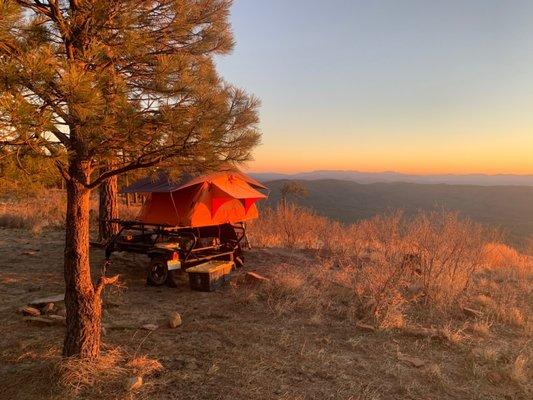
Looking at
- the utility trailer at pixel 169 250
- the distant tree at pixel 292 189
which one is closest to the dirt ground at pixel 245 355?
the utility trailer at pixel 169 250

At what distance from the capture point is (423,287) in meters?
7.20

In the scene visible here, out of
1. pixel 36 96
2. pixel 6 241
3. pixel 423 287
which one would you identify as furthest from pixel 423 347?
pixel 6 241

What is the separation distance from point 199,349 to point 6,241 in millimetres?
7699

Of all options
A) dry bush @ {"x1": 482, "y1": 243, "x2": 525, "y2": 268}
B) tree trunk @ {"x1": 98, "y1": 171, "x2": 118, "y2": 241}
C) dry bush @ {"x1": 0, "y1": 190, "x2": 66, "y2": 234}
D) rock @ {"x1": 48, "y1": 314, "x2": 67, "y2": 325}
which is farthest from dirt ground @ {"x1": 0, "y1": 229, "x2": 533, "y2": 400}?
dry bush @ {"x1": 0, "y1": 190, "x2": 66, "y2": 234}

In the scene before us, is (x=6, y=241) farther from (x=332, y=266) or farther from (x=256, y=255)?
(x=332, y=266)

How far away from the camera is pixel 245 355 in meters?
4.46

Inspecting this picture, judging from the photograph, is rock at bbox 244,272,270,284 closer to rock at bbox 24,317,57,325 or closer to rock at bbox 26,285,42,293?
rock at bbox 24,317,57,325

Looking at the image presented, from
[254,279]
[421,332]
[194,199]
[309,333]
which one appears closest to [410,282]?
[421,332]

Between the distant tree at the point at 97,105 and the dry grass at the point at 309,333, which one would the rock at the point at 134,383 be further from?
the distant tree at the point at 97,105

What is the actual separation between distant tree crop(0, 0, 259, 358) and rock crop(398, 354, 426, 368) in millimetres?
2916

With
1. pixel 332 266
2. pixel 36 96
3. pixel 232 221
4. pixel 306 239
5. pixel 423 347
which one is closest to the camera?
pixel 36 96

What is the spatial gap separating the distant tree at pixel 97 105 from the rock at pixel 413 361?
292 centimetres

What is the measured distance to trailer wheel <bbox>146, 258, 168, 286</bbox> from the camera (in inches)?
283

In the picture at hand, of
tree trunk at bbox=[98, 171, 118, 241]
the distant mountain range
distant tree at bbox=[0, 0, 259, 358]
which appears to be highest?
distant tree at bbox=[0, 0, 259, 358]
